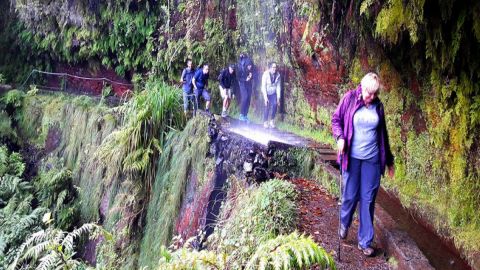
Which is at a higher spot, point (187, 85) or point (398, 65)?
point (398, 65)

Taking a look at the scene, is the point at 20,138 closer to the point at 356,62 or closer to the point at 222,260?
the point at 356,62

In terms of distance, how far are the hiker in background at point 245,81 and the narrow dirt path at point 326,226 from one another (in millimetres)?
5971

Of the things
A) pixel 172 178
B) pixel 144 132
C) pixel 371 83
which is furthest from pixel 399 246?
pixel 144 132

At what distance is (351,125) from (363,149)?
26 cm

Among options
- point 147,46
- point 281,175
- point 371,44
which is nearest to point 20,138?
point 147,46

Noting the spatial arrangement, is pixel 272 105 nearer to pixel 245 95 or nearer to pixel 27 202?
pixel 245 95

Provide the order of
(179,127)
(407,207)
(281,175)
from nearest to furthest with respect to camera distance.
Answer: (407,207), (281,175), (179,127)

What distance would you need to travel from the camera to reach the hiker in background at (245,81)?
13.1 meters

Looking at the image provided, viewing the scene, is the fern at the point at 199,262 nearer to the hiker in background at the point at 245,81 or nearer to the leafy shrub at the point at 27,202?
the leafy shrub at the point at 27,202

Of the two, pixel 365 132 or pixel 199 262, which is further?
pixel 365 132

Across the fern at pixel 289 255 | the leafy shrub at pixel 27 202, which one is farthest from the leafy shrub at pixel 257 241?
the leafy shrub at pixel 27 202

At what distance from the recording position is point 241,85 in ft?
43.8

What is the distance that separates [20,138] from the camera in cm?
1645

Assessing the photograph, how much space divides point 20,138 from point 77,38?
4.93 meters
